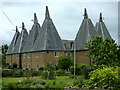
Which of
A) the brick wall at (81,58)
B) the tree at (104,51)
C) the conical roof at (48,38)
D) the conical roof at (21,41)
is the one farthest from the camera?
the conical roof at (21,41)

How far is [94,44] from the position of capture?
32.1 m

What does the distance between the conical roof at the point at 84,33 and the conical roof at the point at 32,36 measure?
7978 millimetres

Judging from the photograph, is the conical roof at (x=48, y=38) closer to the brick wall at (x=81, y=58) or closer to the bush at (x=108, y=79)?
the brick wall at (x=81, y=58)

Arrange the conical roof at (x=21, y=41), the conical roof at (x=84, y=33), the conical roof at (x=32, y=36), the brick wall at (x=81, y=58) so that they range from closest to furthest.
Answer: the brick wall at (x=81, y=58) < the conical roof at (x=84, y=33) < the conical roof at (x=32, y=36) < the conical roof at (x=21, y=41)

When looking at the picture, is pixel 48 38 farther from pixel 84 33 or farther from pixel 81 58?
pixel 81 58

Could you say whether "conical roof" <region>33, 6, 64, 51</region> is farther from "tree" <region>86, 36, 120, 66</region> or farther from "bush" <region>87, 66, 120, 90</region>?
"bush" <region>87, 66, 120, 90</region>

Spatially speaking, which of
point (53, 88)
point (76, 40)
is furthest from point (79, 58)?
point (53, 88)

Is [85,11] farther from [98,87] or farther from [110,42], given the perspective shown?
[98,87]

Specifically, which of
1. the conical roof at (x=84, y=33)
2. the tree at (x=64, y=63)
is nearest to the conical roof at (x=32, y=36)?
the conical roof at (x=84, y=33)

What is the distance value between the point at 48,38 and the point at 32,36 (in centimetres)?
563

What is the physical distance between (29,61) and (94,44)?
20.5 meters

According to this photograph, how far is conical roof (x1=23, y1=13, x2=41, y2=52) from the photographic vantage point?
165 feet

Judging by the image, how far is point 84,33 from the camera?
158 ft

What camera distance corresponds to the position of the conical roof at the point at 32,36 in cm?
5015
